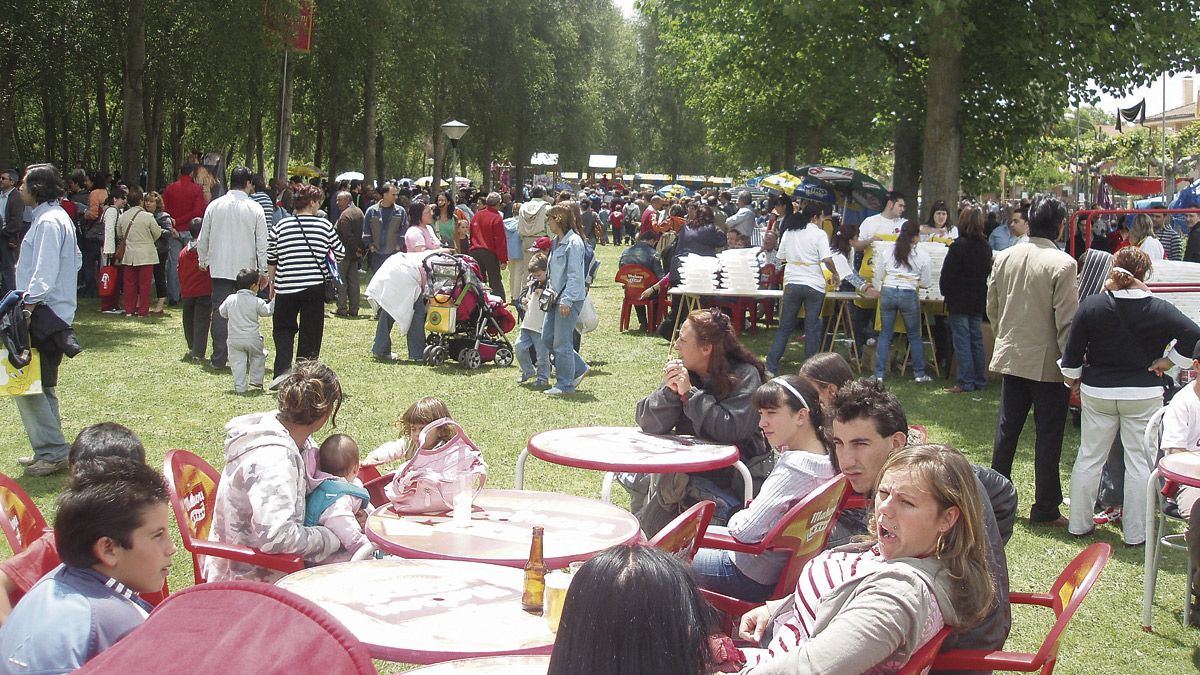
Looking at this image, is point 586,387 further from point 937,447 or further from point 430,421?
point 937,447

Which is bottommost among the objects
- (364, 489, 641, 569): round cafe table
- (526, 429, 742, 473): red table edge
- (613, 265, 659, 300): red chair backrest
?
(364, 489, 641, 569): round cafe table

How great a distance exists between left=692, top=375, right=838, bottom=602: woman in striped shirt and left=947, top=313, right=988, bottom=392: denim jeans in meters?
7.13

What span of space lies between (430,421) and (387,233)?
1124 centimetres

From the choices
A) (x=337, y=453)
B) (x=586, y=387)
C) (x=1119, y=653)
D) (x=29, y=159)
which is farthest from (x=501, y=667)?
(x=29, y=159)

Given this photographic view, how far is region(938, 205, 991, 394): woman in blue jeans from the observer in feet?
35.4

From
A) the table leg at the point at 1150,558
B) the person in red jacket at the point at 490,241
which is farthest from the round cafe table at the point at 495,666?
the person in red jacket at the point at 490,241

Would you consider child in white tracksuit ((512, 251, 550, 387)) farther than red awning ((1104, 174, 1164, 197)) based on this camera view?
No

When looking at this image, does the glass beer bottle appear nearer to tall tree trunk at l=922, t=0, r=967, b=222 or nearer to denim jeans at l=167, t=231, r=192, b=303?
denim jeans at l=167, t=231, r=192, b=303

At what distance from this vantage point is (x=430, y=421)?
488cm

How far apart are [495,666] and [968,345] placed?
921cm

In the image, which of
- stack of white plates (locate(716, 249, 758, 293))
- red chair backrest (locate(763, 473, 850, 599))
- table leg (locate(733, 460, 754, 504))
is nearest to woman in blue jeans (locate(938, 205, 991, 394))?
stack of white plates (locate(716, 249, 758, 293))

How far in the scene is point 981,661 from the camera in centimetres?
293

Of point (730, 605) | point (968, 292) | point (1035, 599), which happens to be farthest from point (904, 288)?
point (1035, 599)

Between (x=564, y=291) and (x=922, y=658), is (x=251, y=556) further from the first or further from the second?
(x=564, y=291)
